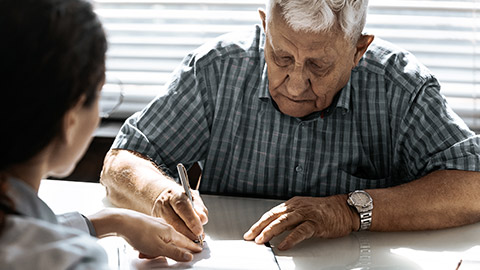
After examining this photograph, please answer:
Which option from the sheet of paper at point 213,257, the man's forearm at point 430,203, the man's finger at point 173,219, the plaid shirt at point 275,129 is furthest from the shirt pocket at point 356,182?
the man's finger at point 173,219

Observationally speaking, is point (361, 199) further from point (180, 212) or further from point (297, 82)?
point (180, 212)

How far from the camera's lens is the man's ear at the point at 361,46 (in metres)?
1.74

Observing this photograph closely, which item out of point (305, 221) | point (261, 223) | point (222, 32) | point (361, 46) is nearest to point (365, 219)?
point (305, 221)

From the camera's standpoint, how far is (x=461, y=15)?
2.55 m

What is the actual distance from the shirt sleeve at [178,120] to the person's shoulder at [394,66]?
1.65 ft

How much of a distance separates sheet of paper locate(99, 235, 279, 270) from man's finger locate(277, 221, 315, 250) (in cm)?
4

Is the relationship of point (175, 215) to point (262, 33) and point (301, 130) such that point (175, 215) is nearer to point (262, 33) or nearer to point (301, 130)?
point (301, 130)

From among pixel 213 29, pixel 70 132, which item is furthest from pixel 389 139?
pixel 70 132

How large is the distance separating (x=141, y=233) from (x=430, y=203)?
2.55 ft

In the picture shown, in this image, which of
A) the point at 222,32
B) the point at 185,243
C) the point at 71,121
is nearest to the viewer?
the point at 71,121

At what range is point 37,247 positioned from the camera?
2.57 feet

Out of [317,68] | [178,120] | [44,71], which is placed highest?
[44,71]

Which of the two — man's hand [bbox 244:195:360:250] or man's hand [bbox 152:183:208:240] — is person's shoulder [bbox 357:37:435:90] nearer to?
man's hand [bbox 244:195:360:250]

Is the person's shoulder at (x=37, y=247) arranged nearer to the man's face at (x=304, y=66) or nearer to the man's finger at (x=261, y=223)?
the man's finger at (x=261, y=223)
